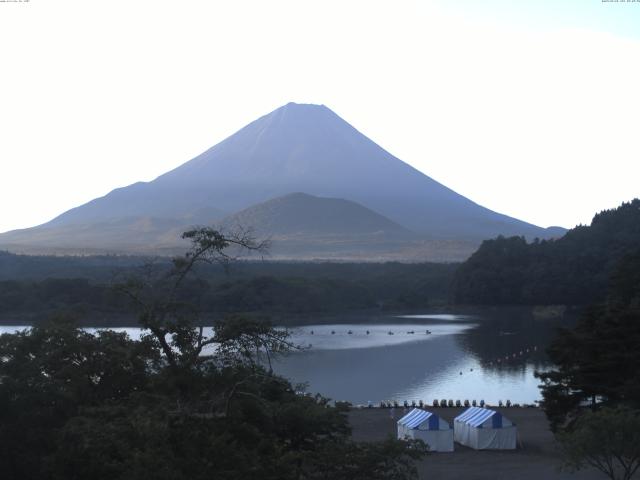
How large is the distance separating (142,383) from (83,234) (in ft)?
283

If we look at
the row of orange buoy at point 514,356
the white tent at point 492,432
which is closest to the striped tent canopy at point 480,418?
the white tent at point 492,432

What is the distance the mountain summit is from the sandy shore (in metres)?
85.8

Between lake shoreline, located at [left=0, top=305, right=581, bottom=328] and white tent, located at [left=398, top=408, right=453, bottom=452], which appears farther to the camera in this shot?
lake shoreline, located at [left=0, top=305, right=581, bottom=328]

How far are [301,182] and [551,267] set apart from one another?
66.7 meters

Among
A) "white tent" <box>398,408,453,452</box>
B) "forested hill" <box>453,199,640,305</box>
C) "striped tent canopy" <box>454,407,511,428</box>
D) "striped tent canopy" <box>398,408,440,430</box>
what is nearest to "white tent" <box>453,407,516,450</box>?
"striped tent canopy" <box>454,407,511,428</box>

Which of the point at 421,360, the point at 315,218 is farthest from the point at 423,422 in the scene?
the point at 315,218

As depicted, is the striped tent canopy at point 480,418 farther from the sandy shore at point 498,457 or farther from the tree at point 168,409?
the tree at point 168,409

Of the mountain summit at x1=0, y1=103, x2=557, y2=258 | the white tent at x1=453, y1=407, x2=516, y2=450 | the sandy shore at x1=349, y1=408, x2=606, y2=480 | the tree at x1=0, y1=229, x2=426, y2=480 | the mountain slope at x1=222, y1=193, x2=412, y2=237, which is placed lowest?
the sandy shore at x1=349, y1=408, x2=606, y2=480

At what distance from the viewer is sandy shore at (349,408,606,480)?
1227cm

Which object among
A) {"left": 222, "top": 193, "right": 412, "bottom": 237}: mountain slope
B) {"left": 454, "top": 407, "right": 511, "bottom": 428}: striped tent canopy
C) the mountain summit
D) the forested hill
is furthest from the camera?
the mountain summit

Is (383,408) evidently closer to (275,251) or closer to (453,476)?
(453,476)

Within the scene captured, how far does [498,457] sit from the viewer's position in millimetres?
13633

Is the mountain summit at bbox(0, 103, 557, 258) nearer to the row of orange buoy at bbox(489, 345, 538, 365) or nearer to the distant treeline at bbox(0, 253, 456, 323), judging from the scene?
the distant treeline at bbox(0, 253, 456, 323)

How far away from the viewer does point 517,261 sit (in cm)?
5072
